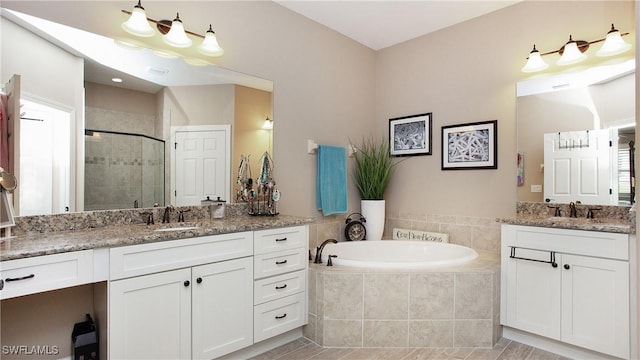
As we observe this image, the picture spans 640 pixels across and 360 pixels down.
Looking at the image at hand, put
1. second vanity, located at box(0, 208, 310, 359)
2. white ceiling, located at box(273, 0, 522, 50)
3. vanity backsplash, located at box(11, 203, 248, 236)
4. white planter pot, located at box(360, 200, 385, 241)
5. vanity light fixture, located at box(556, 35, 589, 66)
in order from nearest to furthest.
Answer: second vanity, located at box(0, 208, 310, 359)
vanity backsplash, located at box(11, 203, 248, 236)
vanity light fixture, located at box(556, 35, 589, 66)
white ceiling, located at box(273, 0, 522, 50)
white planter pot, located at box(360, 200, 385, 241)

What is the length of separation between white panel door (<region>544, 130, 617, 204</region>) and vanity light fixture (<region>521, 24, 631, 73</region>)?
22.0 inches

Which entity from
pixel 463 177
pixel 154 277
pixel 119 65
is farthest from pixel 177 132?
pixel 463 177

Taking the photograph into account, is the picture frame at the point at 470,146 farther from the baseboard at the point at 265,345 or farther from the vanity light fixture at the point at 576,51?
the baseboard at the point at 265,345

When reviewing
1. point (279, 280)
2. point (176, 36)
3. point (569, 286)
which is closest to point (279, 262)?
point (279, 280)

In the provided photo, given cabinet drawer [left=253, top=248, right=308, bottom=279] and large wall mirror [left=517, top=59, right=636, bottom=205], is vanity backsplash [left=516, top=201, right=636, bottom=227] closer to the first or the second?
large wall mirror [left=517, top=59, right=636, bottom=205]

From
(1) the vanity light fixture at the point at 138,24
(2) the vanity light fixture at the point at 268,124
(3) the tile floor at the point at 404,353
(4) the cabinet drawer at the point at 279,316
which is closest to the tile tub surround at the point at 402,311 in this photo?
(3) the tile floor at the point at 404,353

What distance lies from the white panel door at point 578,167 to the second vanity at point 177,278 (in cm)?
207

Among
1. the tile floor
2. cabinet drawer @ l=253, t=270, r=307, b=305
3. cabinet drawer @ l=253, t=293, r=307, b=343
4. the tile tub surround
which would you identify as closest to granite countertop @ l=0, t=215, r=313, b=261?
cabinet drawer @ l=253, t=270, r=307, b=305

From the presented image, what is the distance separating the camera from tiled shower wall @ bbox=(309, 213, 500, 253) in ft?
9.83

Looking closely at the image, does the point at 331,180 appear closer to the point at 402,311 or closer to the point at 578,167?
the point at 402,311

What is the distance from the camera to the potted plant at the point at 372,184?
3408 mm

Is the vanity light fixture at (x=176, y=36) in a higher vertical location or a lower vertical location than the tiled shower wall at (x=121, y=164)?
higher

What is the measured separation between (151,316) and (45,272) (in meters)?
0.53

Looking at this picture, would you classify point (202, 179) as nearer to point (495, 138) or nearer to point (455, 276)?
point (455, 276)
